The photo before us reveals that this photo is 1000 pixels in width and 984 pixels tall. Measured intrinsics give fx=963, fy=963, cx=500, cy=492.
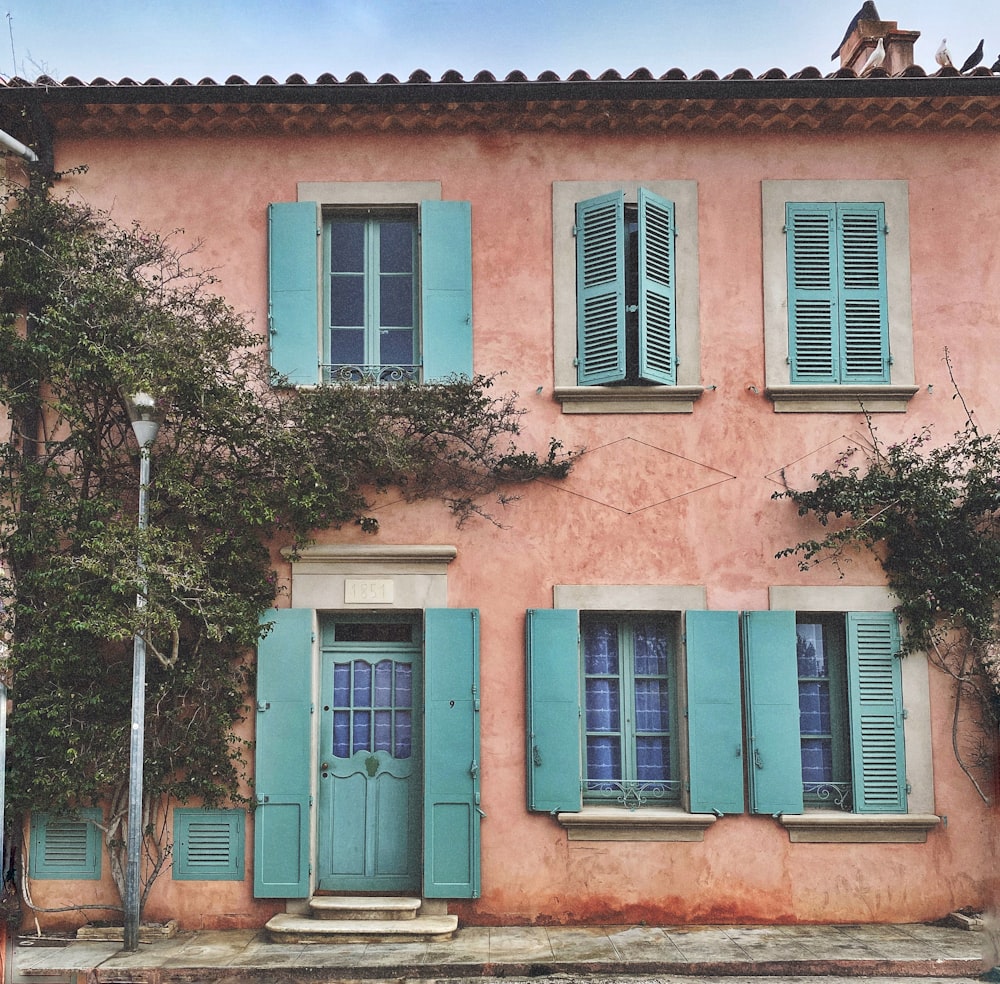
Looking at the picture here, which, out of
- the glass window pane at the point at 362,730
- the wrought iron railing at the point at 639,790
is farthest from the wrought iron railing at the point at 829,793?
the glass window pane at the point at 362,730

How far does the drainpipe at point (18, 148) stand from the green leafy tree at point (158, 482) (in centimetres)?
30

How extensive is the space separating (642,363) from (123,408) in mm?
4000

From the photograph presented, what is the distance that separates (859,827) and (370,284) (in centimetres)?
568

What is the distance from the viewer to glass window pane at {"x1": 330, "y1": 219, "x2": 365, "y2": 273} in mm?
7949

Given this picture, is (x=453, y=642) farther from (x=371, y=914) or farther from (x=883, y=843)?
(x=883, y=843)

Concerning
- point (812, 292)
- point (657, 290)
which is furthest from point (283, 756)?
point (812, 292)

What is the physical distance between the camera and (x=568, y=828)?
723 cm

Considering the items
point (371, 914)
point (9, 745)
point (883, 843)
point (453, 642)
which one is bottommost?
point (371, 914)

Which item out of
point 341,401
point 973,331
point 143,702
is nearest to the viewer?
point 143,702

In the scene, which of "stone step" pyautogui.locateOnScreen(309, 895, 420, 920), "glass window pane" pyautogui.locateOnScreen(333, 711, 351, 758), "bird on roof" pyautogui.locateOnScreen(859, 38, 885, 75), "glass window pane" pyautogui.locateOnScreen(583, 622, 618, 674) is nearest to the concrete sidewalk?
"stone step" pyautogui.locateOnScreen(309, 895, 420, 920)

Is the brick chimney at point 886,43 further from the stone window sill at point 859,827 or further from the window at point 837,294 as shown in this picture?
the stone window sill at point 859,827

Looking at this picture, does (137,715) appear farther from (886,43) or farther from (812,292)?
(886,43)

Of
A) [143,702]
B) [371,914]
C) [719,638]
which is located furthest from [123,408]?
[719,638]

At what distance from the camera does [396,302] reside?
7922 mm
